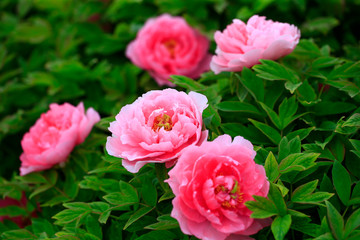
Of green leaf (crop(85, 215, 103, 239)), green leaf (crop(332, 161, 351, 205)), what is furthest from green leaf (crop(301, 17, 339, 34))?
green leaf (crop(85, 215, 103, 239))

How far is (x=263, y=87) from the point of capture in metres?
0.83

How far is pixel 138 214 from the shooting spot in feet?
2.32

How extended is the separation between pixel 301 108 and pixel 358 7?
0.69 metres

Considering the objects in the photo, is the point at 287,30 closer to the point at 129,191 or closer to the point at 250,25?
the point at 250,25

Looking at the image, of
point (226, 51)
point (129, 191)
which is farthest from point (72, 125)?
point (226, 51)

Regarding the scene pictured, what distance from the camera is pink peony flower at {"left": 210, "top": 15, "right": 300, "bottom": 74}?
2.58 feet

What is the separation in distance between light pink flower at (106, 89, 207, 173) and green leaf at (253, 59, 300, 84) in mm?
171

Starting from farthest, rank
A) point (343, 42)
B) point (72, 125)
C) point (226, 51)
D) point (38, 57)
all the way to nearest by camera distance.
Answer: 1. point (38, 57)
2. point (343, 42)
3. point (72, 125)
4. point (226, 51)

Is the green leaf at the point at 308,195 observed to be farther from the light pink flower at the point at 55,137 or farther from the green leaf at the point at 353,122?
the light pink flower at the point at 55,137

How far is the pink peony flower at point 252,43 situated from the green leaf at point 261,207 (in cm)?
31

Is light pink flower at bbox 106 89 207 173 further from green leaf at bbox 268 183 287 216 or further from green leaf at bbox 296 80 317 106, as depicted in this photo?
green leaf at bbox 296 80 317 106

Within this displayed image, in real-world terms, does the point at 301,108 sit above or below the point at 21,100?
above

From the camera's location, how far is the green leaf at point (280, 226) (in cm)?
58

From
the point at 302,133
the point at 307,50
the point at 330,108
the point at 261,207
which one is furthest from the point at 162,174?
the point at 307,50
